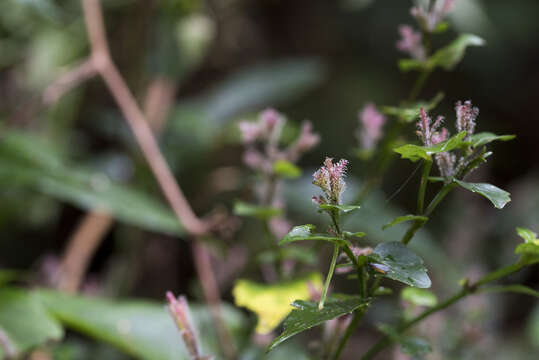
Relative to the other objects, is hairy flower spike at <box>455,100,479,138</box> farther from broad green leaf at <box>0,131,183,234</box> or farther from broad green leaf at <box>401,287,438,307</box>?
broad green leaf at <box>0,131,183,234</box>

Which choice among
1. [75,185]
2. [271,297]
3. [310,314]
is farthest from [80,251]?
[310,314]

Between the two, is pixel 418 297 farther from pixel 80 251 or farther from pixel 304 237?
pixel 80 251

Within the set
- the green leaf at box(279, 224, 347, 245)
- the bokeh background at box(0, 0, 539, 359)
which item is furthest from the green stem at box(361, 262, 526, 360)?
the bokeh background at box(0, 0, 539, 359)

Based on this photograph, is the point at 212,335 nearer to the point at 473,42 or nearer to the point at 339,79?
the point at 473,42

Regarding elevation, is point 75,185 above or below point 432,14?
above

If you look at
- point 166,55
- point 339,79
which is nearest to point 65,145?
point 166,55

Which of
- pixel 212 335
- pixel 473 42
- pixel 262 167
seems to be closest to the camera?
pixel 473 42
